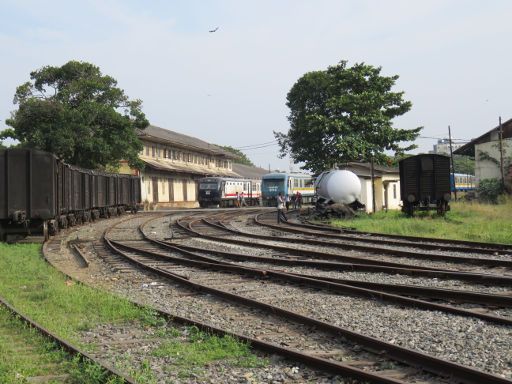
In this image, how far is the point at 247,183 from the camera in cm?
5628

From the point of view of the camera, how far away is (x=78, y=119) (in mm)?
32281

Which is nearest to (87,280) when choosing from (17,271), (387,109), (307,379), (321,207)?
(17,271)

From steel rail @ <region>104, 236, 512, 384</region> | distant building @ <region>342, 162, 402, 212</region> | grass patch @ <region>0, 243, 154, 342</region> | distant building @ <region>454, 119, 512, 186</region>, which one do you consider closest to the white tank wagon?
distant building @ <region>342, 162, 402, 212</region>

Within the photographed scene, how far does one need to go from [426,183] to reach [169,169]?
29.6 metres

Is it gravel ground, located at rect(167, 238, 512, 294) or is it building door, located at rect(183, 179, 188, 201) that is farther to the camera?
building door, located at rect(183, 179, 188, 201)

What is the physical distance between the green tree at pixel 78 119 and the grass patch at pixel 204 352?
2776 centimetres

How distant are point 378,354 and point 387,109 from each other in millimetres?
38904

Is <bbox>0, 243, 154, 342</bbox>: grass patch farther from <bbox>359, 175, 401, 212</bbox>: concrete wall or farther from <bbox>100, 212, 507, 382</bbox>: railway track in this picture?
<bbox>359, 175, 401, 212</bbox>: concrete wall

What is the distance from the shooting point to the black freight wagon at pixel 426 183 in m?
24.2

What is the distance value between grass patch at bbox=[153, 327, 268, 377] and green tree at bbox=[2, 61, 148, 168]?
27.8m

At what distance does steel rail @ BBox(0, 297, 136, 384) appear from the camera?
4.46 metres

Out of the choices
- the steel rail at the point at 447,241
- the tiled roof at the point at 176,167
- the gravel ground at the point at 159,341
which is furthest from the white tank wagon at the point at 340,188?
the tiled roof at the point at 176,167

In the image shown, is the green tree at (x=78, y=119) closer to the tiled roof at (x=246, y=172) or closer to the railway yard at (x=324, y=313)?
the railway yard at (x=324, y=313)

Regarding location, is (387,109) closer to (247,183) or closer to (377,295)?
(247,183)
